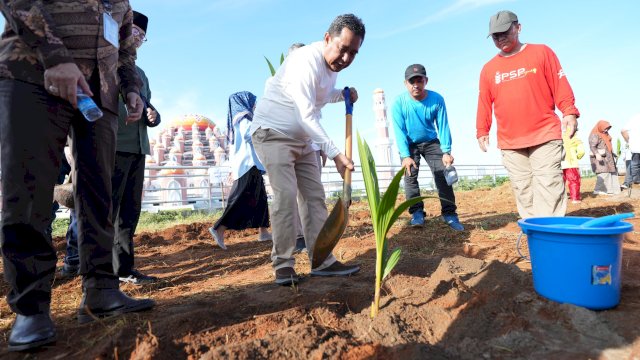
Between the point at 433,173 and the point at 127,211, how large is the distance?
281cm

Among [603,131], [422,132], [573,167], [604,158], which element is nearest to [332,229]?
[422,132]

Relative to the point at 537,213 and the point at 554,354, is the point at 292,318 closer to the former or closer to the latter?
the point at 554,354

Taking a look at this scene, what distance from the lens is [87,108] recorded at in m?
1.39

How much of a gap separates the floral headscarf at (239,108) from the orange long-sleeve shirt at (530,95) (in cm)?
222

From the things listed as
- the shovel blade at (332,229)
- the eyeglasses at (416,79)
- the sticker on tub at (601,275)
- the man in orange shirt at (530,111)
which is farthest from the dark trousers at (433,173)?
the sticker on tub at (601,275)

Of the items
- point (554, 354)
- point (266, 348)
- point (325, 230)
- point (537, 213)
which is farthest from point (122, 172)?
point (537, 213)

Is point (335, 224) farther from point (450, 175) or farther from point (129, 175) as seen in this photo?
point (450, 175)

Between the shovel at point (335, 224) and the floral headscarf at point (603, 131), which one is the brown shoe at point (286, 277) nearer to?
the shovel at point (335, 224)

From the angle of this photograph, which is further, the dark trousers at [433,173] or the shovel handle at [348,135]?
the dark trousers at [433,173]

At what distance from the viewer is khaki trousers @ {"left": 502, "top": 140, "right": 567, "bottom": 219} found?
9.36 feet

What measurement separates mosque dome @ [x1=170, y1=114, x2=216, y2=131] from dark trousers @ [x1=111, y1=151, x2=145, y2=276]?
172ft

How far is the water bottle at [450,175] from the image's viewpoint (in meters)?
3.63

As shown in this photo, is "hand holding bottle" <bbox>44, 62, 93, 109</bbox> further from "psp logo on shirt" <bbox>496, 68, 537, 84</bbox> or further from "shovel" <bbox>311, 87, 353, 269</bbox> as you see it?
"psp logo on shirt" <bbox>496, 68, 537, 84</bbox>

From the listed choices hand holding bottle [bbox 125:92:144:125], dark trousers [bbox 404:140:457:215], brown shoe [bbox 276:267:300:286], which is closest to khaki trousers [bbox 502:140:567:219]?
dark trousers [bbox 404:140:457:215]
